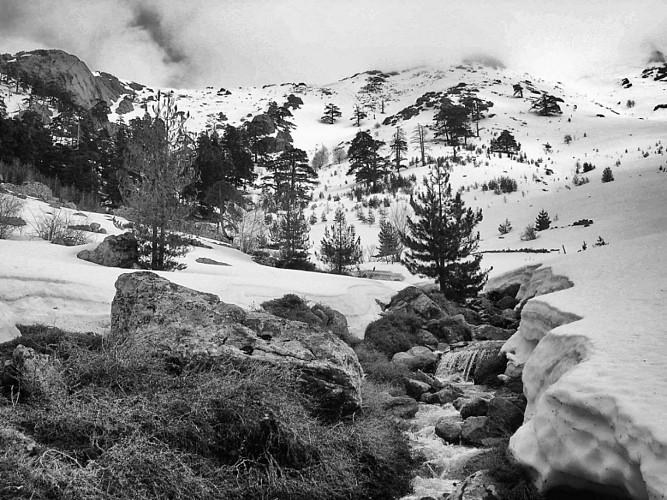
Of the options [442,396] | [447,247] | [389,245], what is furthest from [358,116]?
[442,396]

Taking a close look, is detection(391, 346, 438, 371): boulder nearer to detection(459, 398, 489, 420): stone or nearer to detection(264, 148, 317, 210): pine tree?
detection(459, 398, 489, 420): stone

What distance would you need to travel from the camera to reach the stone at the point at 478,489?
169 inches

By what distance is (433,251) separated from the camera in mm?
16828

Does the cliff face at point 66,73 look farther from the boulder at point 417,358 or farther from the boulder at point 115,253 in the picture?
the boulder at point 417,358

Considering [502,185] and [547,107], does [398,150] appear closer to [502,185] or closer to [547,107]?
[502,185]

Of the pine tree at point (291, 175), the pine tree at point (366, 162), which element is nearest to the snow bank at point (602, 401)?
the pine tree at point (291, 175)

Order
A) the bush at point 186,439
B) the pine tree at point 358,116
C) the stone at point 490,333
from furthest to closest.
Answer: the pine tree at point 358,116, the stone at point 490,333, the bush at point 186,439

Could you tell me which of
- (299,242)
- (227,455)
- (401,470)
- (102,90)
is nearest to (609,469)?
(401,470)

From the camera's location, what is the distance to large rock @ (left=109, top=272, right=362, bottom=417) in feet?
18.6

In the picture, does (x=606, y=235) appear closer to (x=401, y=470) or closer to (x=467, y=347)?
(x=467, y=347)

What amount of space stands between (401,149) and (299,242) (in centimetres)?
3064

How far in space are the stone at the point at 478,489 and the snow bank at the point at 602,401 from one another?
0.41 metres

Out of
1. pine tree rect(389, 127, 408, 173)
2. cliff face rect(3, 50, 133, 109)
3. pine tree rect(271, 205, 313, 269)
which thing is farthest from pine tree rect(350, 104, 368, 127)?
pine tree rect(271, 205, 313, 269)

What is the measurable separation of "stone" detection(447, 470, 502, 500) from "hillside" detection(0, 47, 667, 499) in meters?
0.46
